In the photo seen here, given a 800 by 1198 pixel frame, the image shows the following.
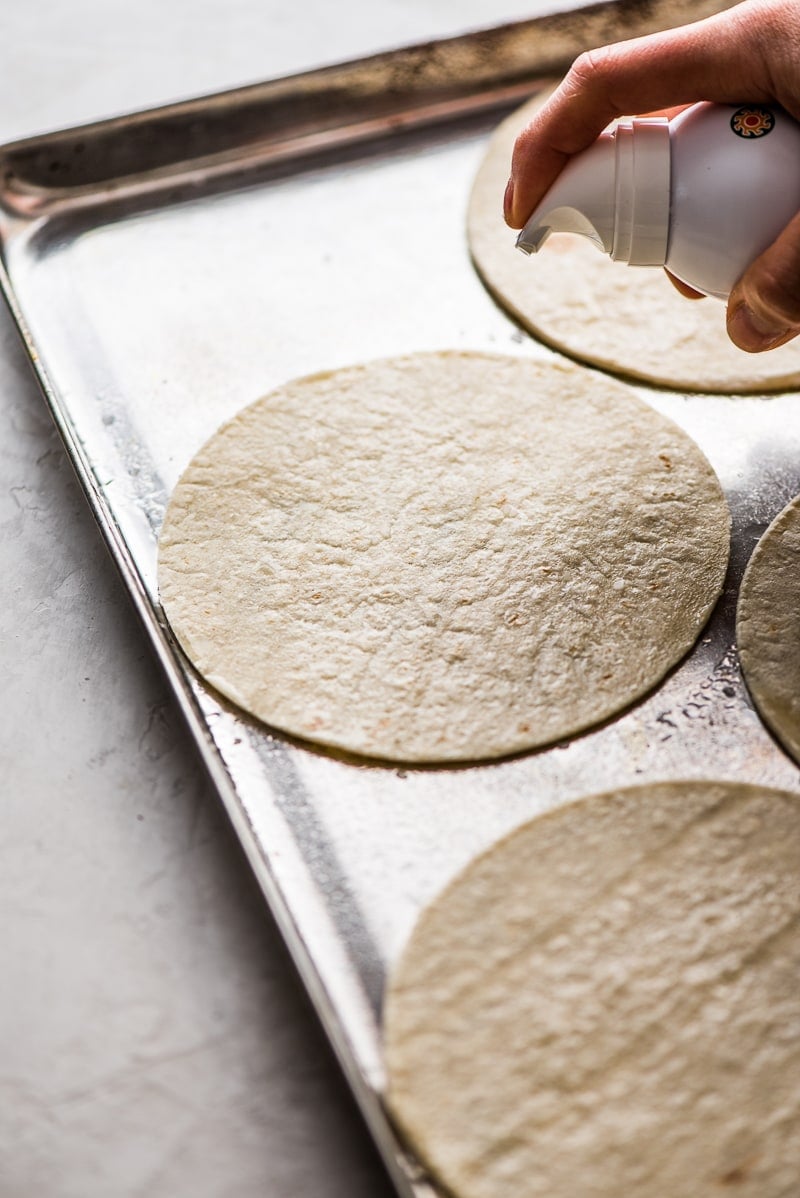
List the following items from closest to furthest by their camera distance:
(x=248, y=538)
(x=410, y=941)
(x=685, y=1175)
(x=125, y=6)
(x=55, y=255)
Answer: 1. (x=685, y=1175)
2. (x=410, y=941)
3. (x=248, y=538)
4. (x=55, y=255)
5. (x=125, y=6)

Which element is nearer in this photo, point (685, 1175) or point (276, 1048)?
point (685, 1175)

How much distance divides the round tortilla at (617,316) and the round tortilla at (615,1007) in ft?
1.68

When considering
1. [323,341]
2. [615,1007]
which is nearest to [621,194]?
[323,341]

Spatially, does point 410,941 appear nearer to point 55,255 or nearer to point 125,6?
point 55,255

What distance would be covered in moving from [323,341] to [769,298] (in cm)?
57

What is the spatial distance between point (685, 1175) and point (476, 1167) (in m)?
0.14

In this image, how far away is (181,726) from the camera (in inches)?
40.3

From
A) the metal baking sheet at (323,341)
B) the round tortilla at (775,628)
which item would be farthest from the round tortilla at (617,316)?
the round tortilla at (775,628)

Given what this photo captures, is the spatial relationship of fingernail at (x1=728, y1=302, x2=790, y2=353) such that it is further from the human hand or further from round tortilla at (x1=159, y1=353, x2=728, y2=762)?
round tortilla at (x1=159, y1=353, x2=728, y2=762)

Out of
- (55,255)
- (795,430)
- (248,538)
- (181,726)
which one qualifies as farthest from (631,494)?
(55,255)

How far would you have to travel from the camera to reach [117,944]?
908 mm

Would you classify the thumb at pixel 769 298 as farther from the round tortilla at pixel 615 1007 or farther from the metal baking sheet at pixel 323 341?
the round tortilla at pixel 615 1007

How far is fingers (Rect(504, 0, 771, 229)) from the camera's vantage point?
94 centimetres

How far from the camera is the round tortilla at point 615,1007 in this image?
758mm
